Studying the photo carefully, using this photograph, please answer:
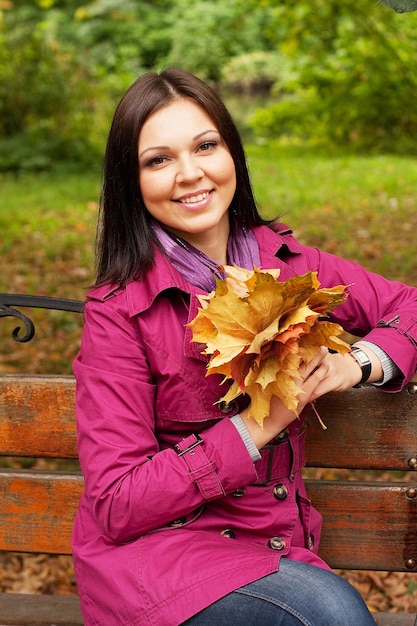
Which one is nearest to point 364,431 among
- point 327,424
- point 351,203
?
point 327,424

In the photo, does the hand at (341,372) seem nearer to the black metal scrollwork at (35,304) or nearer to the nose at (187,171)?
the nose at (187,171)

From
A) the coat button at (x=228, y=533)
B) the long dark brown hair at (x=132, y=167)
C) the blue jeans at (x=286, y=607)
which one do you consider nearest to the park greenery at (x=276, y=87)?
the long dark brown hair at (x=132, y=167)

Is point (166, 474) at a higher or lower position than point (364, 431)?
higher

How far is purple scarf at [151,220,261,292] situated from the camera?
216 centimetres

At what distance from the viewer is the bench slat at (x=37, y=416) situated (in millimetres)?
2502

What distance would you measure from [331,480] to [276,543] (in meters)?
0.52

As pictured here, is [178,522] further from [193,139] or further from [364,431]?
[193,139]

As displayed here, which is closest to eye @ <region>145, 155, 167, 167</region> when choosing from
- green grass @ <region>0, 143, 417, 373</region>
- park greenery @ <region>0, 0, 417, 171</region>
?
green grass @ <region>0, 143, 417, 373</region>

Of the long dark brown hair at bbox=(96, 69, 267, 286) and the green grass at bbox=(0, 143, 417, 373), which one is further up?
the long dark brown hair at bbox=(96, 69, 267, 286)

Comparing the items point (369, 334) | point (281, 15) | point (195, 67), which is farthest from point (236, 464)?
point (195, 67)

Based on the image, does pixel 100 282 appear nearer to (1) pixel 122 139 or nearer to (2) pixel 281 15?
(1) pixel 122 139

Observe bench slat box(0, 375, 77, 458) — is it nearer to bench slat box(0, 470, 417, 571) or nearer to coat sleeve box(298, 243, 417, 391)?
bench slat box(0, 470, 417, 571)

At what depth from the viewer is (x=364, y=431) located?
2.44 meters

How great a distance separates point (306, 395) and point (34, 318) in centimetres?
418
